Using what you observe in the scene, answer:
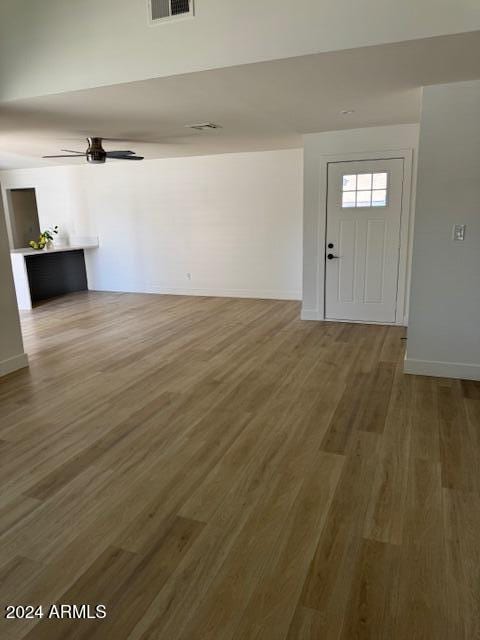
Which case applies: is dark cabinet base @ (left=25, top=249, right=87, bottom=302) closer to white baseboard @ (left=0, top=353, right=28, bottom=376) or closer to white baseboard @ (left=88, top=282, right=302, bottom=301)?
white baseboard @ (left=88, top=282, right=302, bottom=301)

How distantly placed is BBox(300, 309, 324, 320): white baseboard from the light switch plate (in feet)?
8.28

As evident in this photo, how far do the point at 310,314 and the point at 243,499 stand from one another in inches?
157

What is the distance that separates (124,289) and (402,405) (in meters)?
6.64

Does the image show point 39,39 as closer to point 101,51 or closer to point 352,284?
point 101,51

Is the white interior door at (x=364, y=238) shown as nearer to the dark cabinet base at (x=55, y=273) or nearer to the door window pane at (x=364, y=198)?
the door window pane at (x=364, y=198)

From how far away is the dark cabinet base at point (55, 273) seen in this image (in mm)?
7844

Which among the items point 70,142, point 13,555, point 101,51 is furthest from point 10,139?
point 13,555

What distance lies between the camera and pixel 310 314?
599 cm

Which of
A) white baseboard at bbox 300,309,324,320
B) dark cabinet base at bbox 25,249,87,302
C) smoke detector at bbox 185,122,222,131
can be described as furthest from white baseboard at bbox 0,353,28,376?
dark cabinet base at bbox 25,249,87,302

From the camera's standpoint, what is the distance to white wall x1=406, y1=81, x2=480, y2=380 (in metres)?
3.47

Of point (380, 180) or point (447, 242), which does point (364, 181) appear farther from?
point (447, 242)

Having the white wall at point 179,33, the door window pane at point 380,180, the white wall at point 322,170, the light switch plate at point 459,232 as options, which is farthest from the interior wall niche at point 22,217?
the light switch plate at point 459,232

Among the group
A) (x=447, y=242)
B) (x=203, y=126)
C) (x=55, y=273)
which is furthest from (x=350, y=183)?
(x=55, y=273)

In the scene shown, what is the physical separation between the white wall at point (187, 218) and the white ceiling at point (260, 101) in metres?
1.38
